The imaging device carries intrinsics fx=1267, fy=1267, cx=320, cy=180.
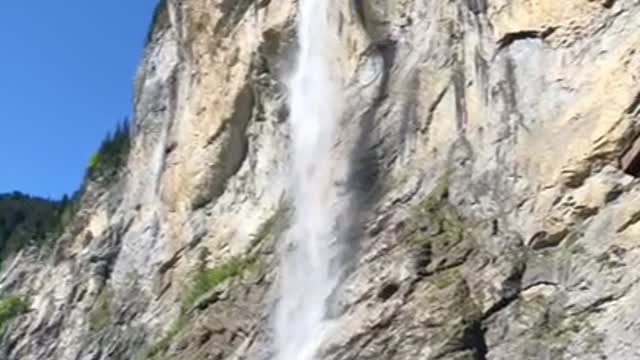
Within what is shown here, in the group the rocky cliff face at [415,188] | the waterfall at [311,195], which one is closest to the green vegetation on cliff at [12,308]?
the rocky cliff face at [415,188]

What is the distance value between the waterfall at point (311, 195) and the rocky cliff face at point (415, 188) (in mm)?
413

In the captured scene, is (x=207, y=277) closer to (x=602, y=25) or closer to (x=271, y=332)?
(x=271, y=332)

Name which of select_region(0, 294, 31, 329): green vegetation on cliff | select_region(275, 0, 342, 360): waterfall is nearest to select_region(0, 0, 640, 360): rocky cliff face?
select_region(275, 0, 342, 360): waterfall

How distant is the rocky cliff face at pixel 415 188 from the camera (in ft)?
53.8

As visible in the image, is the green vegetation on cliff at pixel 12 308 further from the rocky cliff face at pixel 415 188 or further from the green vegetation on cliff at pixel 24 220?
the rocky cliff face at pixel 415 188

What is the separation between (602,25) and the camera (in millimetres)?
17281

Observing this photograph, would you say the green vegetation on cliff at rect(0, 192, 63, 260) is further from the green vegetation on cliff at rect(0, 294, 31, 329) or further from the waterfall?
the waterfall

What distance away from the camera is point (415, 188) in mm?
20703

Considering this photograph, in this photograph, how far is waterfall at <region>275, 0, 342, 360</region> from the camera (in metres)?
21.6

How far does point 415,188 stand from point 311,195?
4.07m

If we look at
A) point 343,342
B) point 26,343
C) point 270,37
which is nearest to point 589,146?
point 343,342

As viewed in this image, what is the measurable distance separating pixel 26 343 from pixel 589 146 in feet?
88.8

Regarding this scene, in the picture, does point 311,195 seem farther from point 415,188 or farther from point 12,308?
point 12,308

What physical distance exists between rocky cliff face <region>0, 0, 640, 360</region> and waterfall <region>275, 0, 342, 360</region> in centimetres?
41
